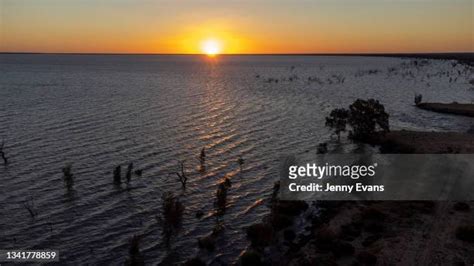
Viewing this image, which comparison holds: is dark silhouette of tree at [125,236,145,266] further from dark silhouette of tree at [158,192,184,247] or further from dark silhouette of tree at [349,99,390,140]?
dark silhouette of tree at [349,99,390,140]

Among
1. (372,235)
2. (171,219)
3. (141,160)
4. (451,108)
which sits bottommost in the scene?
(372,235)

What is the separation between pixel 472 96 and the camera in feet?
334

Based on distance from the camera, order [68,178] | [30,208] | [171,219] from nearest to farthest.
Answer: [171,219] < [30,208] < [68,178]

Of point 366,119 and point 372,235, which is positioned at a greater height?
point 366,119

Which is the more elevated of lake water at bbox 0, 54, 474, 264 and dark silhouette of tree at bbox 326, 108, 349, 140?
dark silhouette of tree at bbox 326, 108, 349, 140

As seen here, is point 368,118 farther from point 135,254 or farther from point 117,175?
point 135,254

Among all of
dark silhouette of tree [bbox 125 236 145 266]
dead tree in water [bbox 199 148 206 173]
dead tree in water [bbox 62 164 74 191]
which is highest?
dead tree in water [bbox 62 164 74 191]

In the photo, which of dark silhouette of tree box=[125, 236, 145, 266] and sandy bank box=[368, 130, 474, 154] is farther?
sandy bank box=[368, 130, 474, 154]

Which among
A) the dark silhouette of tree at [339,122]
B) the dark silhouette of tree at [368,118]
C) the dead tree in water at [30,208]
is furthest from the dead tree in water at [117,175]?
the dark silhouette of tree at [368,118]

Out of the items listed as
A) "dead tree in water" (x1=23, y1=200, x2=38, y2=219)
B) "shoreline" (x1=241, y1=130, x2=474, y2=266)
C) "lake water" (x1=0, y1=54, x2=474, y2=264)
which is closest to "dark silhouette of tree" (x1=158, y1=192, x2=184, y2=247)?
"lake water" (x1=0, y1=54, x2=474, y2=264)

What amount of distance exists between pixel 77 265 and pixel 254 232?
11448mm

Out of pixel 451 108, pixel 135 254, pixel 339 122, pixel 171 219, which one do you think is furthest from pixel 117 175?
pixel 451 108

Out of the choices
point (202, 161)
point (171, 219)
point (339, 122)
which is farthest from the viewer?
point (339, 122)

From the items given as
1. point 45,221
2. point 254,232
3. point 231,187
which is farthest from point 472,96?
point 45,221
